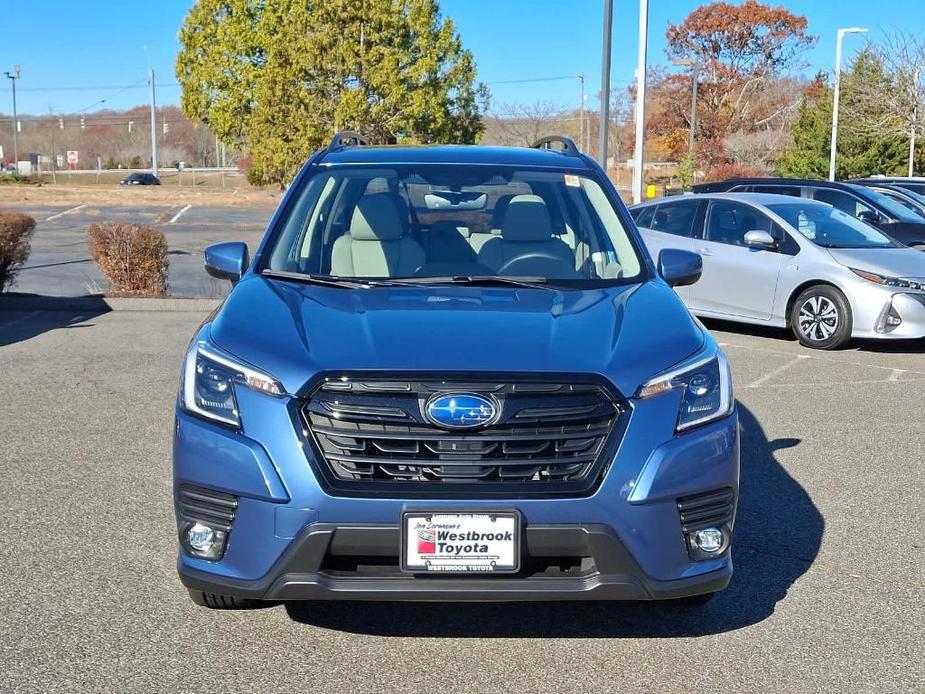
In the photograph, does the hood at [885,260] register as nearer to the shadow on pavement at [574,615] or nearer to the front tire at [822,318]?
the front tire at [822,318]

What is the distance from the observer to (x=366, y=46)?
35.1 m

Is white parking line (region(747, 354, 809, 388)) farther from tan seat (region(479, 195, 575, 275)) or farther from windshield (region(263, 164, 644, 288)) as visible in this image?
tan seat (region(479, 195, 575, 275))

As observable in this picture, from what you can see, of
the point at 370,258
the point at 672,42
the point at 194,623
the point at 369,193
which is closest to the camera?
the point at 194,623

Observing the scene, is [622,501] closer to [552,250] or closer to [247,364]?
[247,364]

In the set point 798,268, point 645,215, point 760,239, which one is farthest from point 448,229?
point 645,215

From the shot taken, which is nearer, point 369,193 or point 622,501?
point 622,501

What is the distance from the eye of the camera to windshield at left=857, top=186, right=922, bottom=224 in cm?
1536

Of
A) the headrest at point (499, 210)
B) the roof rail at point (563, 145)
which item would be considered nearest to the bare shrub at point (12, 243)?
the roof rail at point (563, 145)

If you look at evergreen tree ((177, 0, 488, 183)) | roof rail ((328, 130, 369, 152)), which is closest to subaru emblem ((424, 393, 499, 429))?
roof rail ((328, 130, 369, 152))

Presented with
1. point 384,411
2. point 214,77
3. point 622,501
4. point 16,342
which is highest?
point 214,77

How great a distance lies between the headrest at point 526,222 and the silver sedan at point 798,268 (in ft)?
21.5

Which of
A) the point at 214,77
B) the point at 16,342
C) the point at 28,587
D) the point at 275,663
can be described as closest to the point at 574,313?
the point at 275,663

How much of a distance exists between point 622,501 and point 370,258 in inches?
76.9

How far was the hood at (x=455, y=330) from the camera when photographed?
11.7 feet
